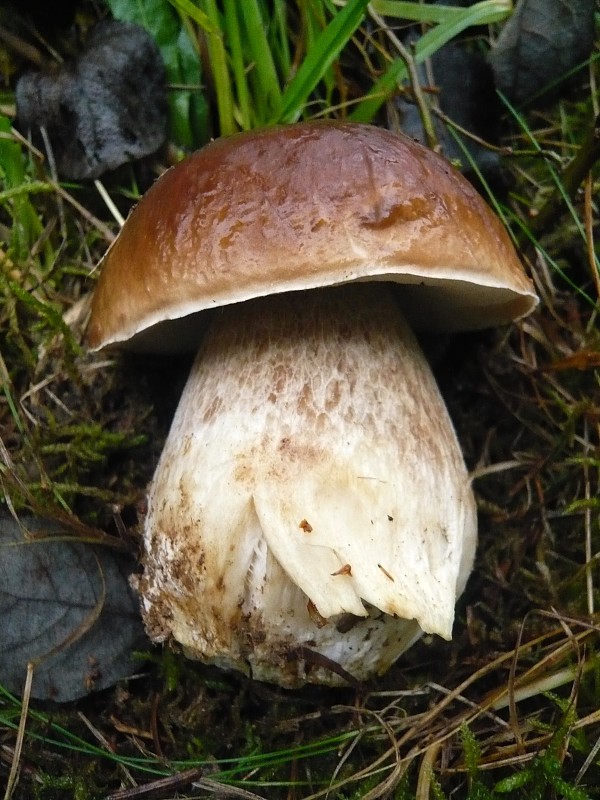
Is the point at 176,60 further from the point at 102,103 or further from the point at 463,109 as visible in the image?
the point at 463,109

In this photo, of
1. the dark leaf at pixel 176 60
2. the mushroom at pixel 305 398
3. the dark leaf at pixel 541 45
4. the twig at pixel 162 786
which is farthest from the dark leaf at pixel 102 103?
the twig at pixel 162 786

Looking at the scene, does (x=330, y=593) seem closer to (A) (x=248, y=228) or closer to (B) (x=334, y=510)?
(B) (x=334, y=510)

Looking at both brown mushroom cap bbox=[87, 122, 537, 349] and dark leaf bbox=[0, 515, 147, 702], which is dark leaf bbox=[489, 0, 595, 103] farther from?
dark leaf bbox=[0, 515, 147, 702]

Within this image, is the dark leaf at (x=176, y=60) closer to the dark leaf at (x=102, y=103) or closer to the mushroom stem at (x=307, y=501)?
the dark leaf at (x=102, y=103)

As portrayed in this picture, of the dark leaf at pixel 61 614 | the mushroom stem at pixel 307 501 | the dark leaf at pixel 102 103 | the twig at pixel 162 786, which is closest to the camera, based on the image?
the mushroom stem at pixel 307 501

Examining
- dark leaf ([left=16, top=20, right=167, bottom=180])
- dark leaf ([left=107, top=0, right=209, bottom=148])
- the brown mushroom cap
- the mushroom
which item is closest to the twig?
A: the mushroom

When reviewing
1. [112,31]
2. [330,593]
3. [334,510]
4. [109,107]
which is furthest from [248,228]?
[112,31]

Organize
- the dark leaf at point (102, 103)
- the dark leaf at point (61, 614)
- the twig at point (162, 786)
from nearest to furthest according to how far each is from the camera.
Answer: the twig at point (162, 786) < the dark leaf at point (61, 614) < the dark leaf at point (102, 103)
